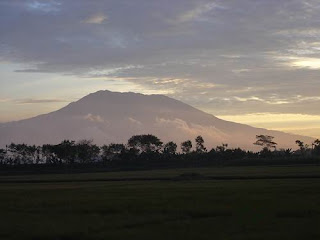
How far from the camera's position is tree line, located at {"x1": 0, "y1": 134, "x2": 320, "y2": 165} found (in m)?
112

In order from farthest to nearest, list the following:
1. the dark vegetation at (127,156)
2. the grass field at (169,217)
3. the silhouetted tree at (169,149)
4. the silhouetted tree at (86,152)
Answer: the silhouetted tree at (169,149), the silhouetted tree at (86,152), the dark vegetation at (127,156), the grass field at (169,217)

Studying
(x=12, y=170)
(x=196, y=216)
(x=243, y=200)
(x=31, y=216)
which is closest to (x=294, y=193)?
(x=243, y=200)

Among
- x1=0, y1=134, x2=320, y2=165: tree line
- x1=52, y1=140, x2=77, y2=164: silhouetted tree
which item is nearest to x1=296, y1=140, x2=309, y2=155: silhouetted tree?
x1=0, y1=134, x2=320, y2=165: tree line

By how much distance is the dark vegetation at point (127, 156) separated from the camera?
10381 centimetres

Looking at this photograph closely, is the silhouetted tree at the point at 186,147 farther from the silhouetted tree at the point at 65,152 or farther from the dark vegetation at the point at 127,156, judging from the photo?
the silhouetted tree at the point at 65,152

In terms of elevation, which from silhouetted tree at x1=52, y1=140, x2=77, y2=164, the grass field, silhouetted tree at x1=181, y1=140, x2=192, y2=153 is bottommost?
the grass field

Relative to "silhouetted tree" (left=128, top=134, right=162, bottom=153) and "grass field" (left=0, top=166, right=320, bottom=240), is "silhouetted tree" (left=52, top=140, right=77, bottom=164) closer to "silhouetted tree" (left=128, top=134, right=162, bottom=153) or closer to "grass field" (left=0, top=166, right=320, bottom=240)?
"silhouetted tree" (left=128, top=134, right=162, bottom=153)

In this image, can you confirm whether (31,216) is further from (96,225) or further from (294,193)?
(294,193)

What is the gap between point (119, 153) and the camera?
123875 mm

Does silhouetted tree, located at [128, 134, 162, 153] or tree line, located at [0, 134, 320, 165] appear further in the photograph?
silhouetted tree, located at [128, 134, 162, 153]

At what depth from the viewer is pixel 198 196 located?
3127 centimetres

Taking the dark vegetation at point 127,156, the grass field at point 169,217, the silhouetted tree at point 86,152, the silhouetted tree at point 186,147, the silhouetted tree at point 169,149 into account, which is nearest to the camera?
the grass field at point 169,217

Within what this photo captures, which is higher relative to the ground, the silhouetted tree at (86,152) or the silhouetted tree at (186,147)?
the silhouetted tree at (186,147)

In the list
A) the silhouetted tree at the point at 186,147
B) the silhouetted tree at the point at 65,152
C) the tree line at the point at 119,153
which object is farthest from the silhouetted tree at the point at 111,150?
the silhouetted tree at the point at 65,152
